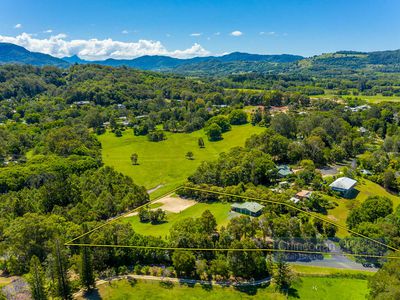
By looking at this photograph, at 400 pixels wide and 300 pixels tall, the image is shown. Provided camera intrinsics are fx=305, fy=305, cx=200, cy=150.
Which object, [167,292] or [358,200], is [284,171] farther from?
[167,292]

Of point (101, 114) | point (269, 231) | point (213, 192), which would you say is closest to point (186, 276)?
point (269, 231)

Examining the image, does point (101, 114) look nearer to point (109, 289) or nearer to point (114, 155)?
point (114, 155)

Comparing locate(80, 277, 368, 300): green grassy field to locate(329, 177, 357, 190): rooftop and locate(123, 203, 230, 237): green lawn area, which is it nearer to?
locate(123, 203, 230, 237): green lawn area

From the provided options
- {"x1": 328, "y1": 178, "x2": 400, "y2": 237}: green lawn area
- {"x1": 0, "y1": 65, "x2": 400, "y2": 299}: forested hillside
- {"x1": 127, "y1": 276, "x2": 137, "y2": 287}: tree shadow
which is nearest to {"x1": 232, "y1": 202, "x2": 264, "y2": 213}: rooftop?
{"x1": 0, "y1": 65, "x2": 400, "y2": 299}: forested hillside

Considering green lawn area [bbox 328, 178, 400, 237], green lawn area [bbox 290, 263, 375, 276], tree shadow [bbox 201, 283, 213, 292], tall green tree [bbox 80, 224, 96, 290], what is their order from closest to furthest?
tall green tree [bbox 80, 224, 96, 290], tree shadow [bbox 201, 283, 213, 292], green lawn area [bbox 290, 263, 375, 276], green lawn area [bbox 328, 178, 400, 237]

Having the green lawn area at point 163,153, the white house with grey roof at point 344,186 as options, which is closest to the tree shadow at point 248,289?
the white house with grey roof at point 344,186

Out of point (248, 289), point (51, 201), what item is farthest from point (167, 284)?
point (51, 201)
